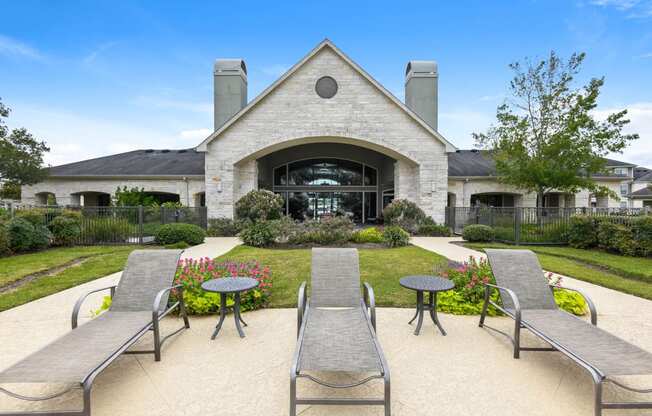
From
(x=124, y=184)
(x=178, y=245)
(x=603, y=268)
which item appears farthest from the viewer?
(x=124, y=184)

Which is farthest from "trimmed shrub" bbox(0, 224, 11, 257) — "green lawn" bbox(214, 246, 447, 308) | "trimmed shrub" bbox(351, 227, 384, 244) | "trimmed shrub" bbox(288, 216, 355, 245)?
"trimmed shrub" bbox(351, 227, 384, 244)

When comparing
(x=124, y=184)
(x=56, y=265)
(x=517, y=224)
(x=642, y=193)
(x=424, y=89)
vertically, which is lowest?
(x=56, y=265)

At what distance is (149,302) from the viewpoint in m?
3.95

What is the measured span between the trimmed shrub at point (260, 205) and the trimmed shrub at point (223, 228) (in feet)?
2.69

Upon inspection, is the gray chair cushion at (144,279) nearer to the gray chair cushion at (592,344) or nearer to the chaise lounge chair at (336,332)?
the chaise lounge chair at (336,332)

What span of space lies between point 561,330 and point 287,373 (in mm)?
2977

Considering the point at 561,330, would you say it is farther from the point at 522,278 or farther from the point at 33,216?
the point at 33,216

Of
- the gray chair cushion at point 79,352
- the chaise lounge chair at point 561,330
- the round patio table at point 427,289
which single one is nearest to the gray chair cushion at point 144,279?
the gray chair cushion at point 79,352

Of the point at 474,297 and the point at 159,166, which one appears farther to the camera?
the point at 159,166

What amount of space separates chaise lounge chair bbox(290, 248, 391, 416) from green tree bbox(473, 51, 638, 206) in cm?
1496

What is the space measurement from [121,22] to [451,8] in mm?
15655

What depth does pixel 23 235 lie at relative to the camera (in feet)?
33.0

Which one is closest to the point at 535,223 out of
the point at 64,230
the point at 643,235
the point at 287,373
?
the point at 643,235

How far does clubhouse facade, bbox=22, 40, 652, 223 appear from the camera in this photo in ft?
52.5
